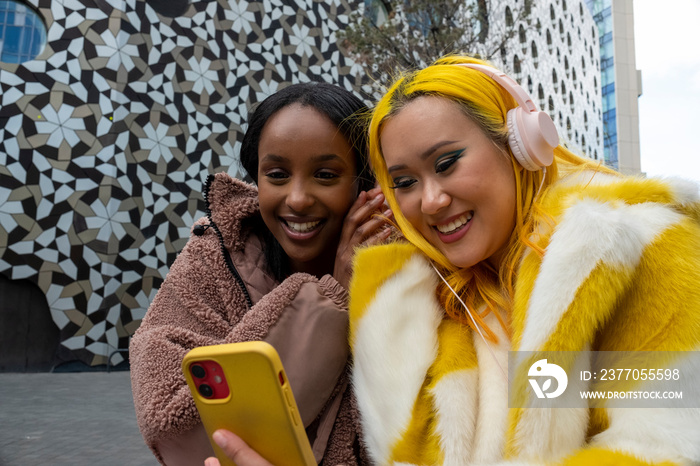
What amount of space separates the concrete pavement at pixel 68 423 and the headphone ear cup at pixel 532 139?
4570 millimetres

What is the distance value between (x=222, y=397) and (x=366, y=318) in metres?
0.51

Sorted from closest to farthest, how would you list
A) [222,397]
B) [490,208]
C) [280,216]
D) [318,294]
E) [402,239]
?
[222,397] → [490,208] → [318,294] → [402,239] → [280,216]

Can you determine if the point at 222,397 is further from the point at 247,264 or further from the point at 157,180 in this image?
the point at 157,180

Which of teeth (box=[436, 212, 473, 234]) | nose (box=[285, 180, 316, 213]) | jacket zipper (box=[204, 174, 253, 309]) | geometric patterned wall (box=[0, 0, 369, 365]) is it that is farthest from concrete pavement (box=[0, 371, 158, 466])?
teeth (box=[436, 212, 473, 234])

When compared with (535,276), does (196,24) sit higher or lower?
higher

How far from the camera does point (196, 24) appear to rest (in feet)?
36.6

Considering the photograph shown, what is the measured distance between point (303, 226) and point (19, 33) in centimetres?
1051

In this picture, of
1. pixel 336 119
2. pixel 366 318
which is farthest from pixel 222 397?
pixel 336 119

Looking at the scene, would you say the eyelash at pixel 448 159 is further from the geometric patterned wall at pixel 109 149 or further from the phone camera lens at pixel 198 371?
the geometric patterned wall at pixel 109 149

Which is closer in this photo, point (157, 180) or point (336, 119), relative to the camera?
point (336, 119)

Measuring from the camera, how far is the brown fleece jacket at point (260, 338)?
1593mm

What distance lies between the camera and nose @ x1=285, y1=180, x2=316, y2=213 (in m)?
1.85

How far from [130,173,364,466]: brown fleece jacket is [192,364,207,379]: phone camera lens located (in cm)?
36

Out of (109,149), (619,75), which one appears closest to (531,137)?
(109,149)
